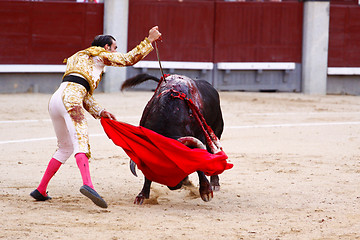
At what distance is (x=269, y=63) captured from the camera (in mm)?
11859

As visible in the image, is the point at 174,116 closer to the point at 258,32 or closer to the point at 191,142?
the point at 191,142

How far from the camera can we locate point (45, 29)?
10477mm

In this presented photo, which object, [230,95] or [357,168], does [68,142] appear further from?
[230,95]

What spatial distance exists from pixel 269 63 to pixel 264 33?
521 millimetres

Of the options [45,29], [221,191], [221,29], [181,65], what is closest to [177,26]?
[181,65]

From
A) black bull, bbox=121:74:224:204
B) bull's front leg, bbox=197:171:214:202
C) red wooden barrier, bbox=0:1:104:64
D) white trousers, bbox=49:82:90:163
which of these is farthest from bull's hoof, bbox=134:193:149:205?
red wooden barrier, bbox=0:1:104:64

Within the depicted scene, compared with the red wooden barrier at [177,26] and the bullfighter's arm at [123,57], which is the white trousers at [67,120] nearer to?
the bullfighter's arm at [123,57]

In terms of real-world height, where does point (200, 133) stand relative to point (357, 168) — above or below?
above

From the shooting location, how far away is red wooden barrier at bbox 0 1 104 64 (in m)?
10.2

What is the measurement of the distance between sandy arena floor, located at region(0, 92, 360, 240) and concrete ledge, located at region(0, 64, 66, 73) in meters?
2.08

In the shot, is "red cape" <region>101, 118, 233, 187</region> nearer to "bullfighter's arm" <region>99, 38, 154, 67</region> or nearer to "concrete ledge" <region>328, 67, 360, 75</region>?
"bullfighter's arm" <region>99, 38, 154, 67</region>

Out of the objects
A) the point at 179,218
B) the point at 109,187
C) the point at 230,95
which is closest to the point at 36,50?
the point at 230,95

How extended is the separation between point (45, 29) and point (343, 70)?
17.0 feet

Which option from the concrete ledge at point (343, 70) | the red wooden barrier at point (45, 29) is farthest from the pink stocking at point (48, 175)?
the concrete ledge at point (343, 70)
